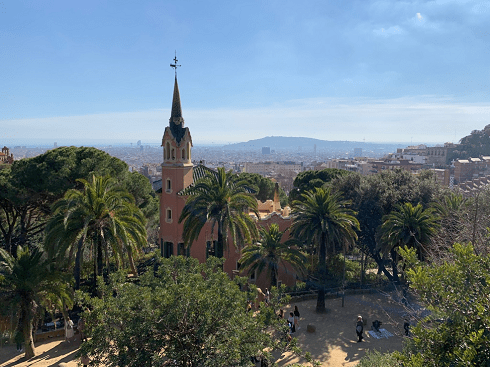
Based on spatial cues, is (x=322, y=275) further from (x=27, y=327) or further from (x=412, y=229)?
(x=27, y=327)

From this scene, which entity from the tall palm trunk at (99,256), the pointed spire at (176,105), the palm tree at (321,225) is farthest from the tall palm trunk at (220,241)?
the pointed spire at (176,105)

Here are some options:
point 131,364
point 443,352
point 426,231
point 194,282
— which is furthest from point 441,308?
point 426,231

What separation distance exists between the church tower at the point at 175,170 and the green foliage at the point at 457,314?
18432mm

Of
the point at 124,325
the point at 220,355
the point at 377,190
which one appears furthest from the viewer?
the point at 377,190

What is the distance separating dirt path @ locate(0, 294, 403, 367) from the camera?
13695 mm

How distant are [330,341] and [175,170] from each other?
14.5 meters

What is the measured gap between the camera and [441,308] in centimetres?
694

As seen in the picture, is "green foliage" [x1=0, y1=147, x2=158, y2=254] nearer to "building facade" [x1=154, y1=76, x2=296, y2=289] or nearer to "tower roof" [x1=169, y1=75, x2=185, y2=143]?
"building facade" [x1=154, y1=76, x2=296, y2=289]

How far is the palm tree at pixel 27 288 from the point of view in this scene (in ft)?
42.3

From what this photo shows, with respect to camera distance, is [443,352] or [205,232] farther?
[205,232]

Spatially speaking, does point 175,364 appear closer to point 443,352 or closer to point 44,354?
point 443,352

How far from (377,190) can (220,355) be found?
18.9 metres

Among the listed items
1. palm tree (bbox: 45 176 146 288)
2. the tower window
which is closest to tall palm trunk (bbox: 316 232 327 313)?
palm tree (bbox: 45 176 146 288)

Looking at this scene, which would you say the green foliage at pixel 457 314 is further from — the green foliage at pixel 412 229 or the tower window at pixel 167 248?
the tower window at pixel 167 248
